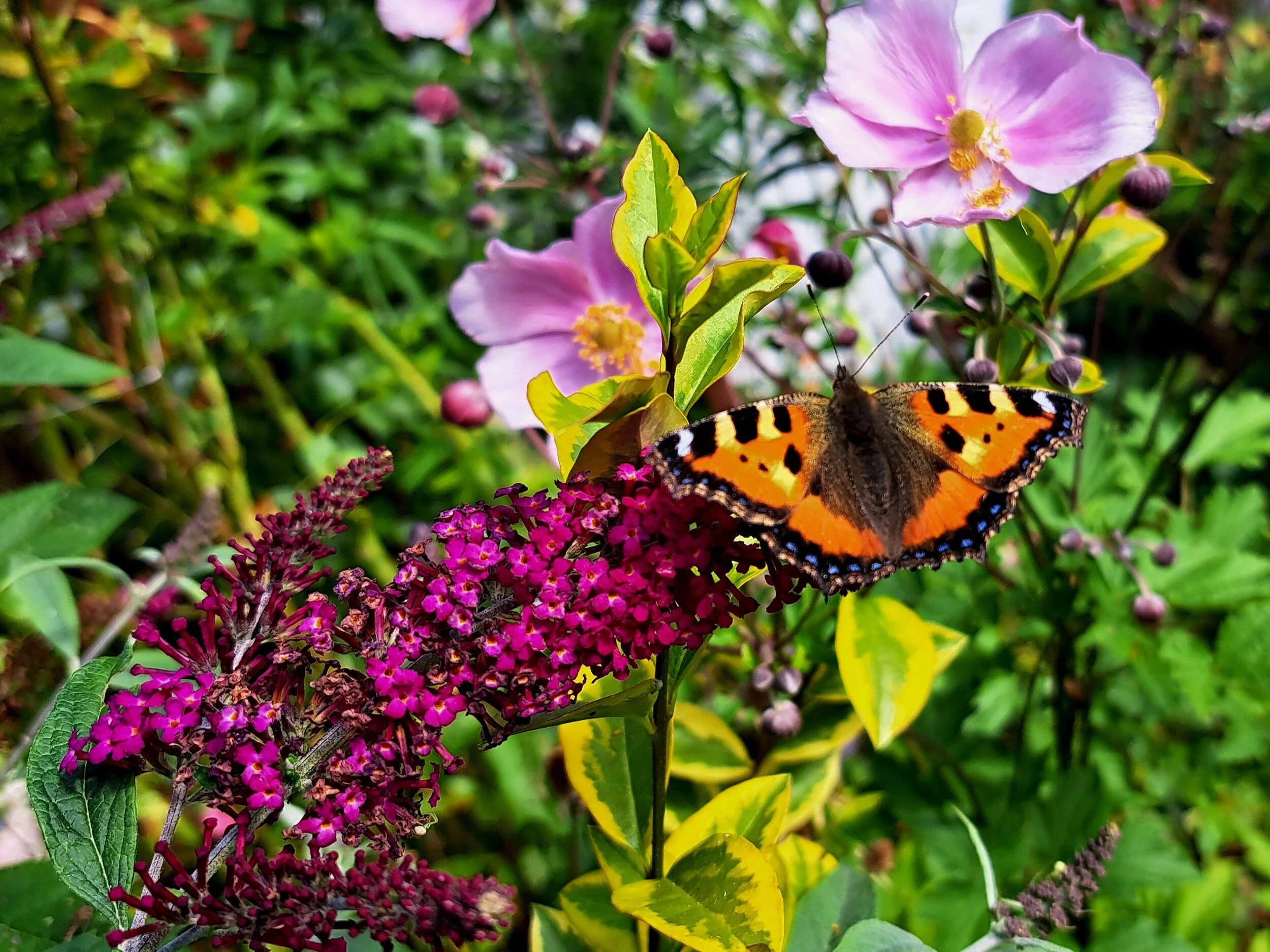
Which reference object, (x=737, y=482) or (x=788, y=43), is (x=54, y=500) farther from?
(x=788, y=43)

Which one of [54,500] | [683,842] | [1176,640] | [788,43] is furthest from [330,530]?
[788,43]

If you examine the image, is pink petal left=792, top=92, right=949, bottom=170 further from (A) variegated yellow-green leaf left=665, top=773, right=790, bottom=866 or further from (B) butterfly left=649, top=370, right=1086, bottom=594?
(A) variegated yellow-green leaf left=665, top=773, right=790, bottom=866

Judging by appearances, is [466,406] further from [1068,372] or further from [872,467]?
[1068,372]

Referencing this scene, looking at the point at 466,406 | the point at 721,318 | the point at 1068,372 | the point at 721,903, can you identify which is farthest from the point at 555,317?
the point at 721,903

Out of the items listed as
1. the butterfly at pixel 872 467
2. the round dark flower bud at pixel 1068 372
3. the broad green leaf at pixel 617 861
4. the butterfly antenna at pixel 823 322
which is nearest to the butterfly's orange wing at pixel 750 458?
the butterfly at pixel 872 467

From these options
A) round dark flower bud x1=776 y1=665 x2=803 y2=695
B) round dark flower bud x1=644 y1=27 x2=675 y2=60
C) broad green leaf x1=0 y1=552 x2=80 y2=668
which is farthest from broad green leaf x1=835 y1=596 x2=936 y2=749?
round dark flower bud x1=644 y1=27 x2=675 y2=60
